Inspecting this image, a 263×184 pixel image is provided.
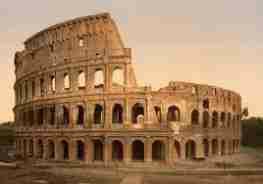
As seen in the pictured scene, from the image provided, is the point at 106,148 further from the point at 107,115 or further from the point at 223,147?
the point at 223,147

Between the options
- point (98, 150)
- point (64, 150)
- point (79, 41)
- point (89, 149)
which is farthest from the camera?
point (64, 150)

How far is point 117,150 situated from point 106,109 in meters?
4.97

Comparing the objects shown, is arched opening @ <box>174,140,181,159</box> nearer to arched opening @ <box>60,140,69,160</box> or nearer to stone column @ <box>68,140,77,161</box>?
stone column @ <box>68,140,77,161</box>

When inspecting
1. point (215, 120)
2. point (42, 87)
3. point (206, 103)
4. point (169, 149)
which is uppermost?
point (42, 87)

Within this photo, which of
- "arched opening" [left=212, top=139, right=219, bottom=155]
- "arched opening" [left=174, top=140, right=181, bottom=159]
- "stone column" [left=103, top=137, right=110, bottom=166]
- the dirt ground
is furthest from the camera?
"arched opening" [left=212, top=139, right=219, bottom=155]

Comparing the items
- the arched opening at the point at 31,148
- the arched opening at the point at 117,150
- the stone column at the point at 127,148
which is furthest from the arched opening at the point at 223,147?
the arched opening at the point at 31,148

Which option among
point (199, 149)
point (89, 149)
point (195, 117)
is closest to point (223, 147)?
point (195, 117)

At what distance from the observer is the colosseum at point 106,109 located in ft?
102

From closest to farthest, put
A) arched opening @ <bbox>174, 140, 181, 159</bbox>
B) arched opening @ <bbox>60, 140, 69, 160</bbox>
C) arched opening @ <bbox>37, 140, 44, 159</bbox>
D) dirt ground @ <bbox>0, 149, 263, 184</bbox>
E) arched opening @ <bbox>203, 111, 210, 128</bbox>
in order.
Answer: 1. dirt ground @ <bbox>0, 149, 263, 184</bbox>
2. arched opening @ <bbox>174, 140, 181, 159</bbox>
3. arched opening @ <bbox>60, 140, 69, 160</bbox>
4. arched opening @ <bbox>203, 111, 210, 128</bbox>
5. arched opening @ <bbox>37, 140, 44, 159</bbox>

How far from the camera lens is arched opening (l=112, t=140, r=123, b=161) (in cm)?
3317

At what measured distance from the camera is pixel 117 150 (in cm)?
3372

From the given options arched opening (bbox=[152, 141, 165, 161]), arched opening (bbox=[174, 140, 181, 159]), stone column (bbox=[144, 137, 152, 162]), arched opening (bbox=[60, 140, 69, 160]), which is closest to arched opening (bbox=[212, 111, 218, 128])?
arched opening (bbox=[174, 140, 181, 159])

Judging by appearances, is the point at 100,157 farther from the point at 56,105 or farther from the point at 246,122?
the point at 246,122

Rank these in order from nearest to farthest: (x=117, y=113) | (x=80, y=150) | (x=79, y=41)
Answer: (x=79, y=41) < (x=117, y=113) < (x=80, y=150)
